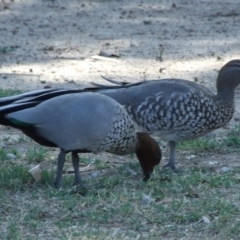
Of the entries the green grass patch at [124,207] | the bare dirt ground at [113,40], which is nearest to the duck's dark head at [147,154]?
the green grass patch at [124,207]

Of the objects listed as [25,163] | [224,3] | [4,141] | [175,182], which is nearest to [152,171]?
[175,182]

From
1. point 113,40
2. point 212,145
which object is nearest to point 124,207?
point 212,145

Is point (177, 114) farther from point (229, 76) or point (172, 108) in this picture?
point (229, 76)

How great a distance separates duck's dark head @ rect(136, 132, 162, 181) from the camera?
6504 millimetres

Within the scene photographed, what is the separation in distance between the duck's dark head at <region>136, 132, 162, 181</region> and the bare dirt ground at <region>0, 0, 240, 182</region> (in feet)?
6.13

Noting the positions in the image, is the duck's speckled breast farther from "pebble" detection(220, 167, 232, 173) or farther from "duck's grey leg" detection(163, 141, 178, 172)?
"pebble" detection(220, 167, 232, 173)

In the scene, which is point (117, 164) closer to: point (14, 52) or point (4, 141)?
point (4, 141)

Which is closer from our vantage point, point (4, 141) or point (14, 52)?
point (4, 141)

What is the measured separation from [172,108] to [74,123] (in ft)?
3.36

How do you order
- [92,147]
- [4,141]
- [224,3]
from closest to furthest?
1. [92,147]
2. [4,141]
3. [224,3]

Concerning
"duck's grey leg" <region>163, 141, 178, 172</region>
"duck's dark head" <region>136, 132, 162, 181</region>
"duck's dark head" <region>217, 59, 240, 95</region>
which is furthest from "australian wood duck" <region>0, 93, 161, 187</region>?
"duck's dark head" <region>217, 59, 240, 95</region>

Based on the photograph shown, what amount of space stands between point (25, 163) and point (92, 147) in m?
1.01

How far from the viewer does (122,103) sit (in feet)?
22.7

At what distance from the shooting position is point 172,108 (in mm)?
6832
